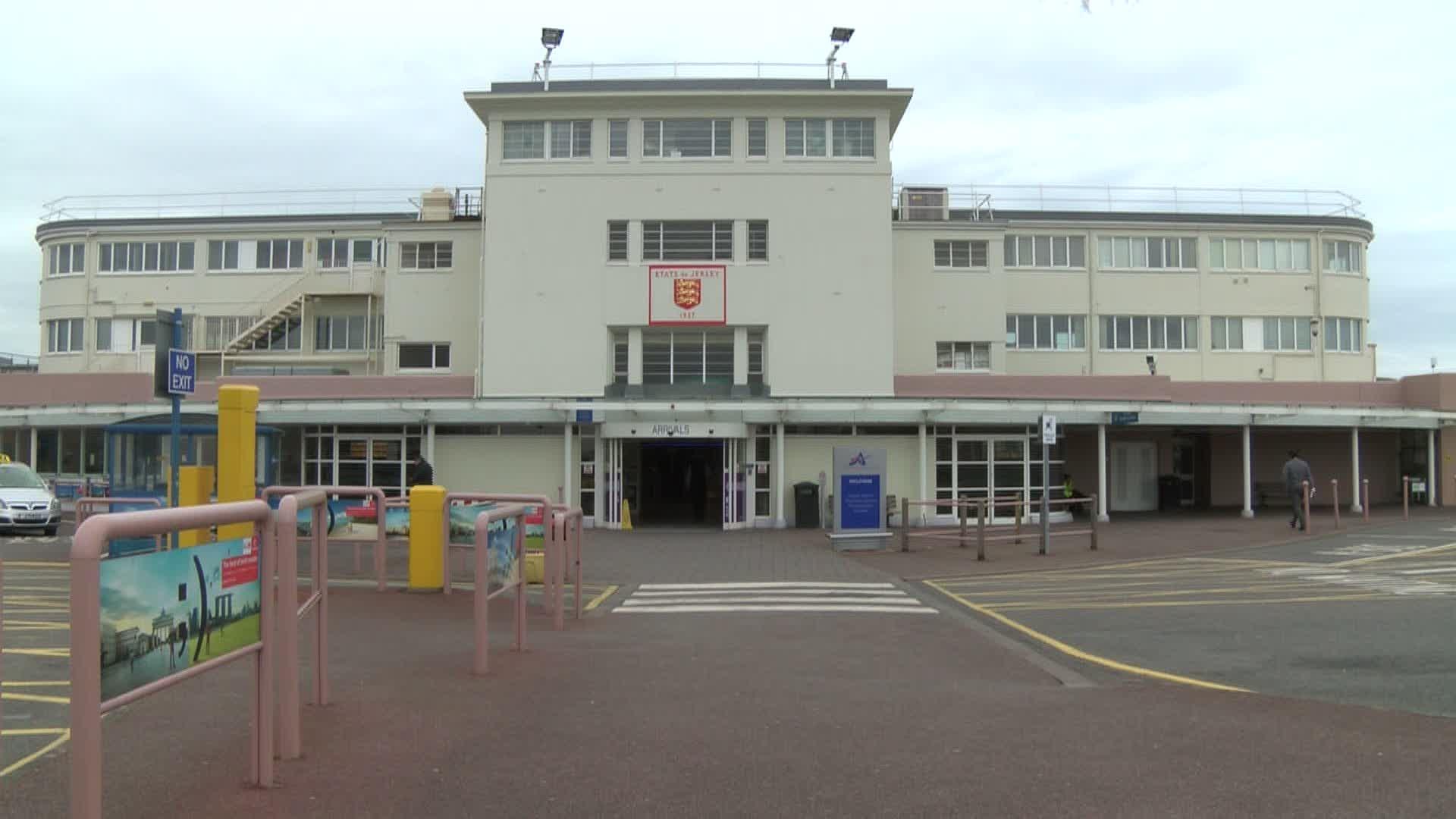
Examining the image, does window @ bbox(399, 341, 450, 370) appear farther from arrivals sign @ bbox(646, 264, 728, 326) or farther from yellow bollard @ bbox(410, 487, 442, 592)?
yellow bollard @ bbox(410, 487, 442, 592)

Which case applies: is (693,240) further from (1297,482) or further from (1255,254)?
(1255,254)

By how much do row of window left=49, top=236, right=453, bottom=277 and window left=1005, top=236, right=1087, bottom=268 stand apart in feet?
74.9

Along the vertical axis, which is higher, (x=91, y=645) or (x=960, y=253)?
(x=960, y=253)

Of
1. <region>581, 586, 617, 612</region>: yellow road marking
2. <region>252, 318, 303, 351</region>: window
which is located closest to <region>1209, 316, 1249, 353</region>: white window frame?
<region>581, 586, 617, 612</region>: yellow road marking

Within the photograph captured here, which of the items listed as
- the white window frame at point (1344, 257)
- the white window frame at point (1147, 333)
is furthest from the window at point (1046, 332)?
the white window frame at point (1344, 257)

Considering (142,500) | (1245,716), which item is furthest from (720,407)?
(1245,716)

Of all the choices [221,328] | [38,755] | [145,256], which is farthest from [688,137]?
[38,755]

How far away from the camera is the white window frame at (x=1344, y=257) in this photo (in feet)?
141

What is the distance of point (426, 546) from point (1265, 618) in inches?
390

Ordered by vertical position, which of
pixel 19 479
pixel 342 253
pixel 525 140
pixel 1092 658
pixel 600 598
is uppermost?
pixel 525 140

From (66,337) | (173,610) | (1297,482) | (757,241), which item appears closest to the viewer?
(173,610)

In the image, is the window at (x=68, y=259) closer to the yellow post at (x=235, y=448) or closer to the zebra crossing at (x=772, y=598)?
the yellow post at (x=235, y=448)

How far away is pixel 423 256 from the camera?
3791 cm

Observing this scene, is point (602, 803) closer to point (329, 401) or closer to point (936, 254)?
point (329, 401)
